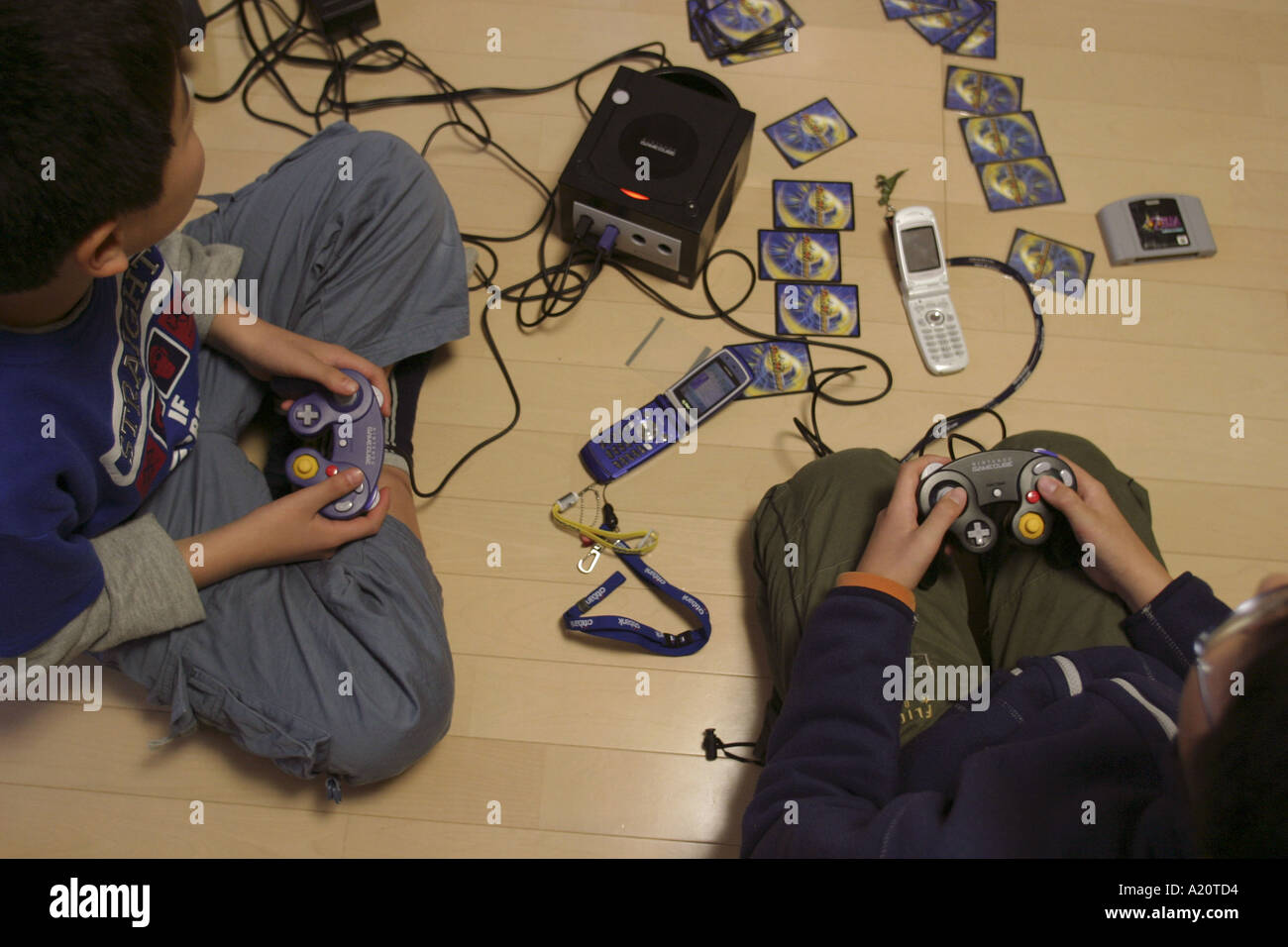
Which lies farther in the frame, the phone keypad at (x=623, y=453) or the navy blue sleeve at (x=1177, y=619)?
the phone keypad at (x=623, y=453)

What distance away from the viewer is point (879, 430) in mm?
1365

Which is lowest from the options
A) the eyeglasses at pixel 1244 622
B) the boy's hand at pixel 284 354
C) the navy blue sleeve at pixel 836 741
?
the navy blue sleeve at pixel 836 741

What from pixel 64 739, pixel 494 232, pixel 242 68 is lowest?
pixel 64 739

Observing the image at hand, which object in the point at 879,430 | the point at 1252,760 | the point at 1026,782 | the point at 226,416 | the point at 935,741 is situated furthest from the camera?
the point at 879,430

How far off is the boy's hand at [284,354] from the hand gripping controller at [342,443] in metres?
0.02

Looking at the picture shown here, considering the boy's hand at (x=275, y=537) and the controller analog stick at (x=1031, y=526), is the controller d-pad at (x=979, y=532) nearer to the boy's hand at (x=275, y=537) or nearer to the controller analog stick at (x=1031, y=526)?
the controller analog stick at (x=1031, y=526)

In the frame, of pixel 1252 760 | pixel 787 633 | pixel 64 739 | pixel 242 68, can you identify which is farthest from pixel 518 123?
pixel 1252 760

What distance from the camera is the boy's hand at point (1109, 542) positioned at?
3.37ft

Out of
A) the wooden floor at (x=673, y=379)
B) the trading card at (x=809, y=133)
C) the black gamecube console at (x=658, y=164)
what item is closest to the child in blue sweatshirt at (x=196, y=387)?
the wooden floor at (x=673, y=379)

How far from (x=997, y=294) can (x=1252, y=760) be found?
1061 mm

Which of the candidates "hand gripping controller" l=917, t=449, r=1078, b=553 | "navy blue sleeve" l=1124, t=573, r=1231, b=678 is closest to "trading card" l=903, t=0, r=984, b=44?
"hand gripping controller" l=917, t=449, r=1078, b=553

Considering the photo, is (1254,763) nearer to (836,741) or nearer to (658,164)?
(836,741)

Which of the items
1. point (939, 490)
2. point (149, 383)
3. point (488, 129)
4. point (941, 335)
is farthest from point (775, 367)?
point (149, 383)
